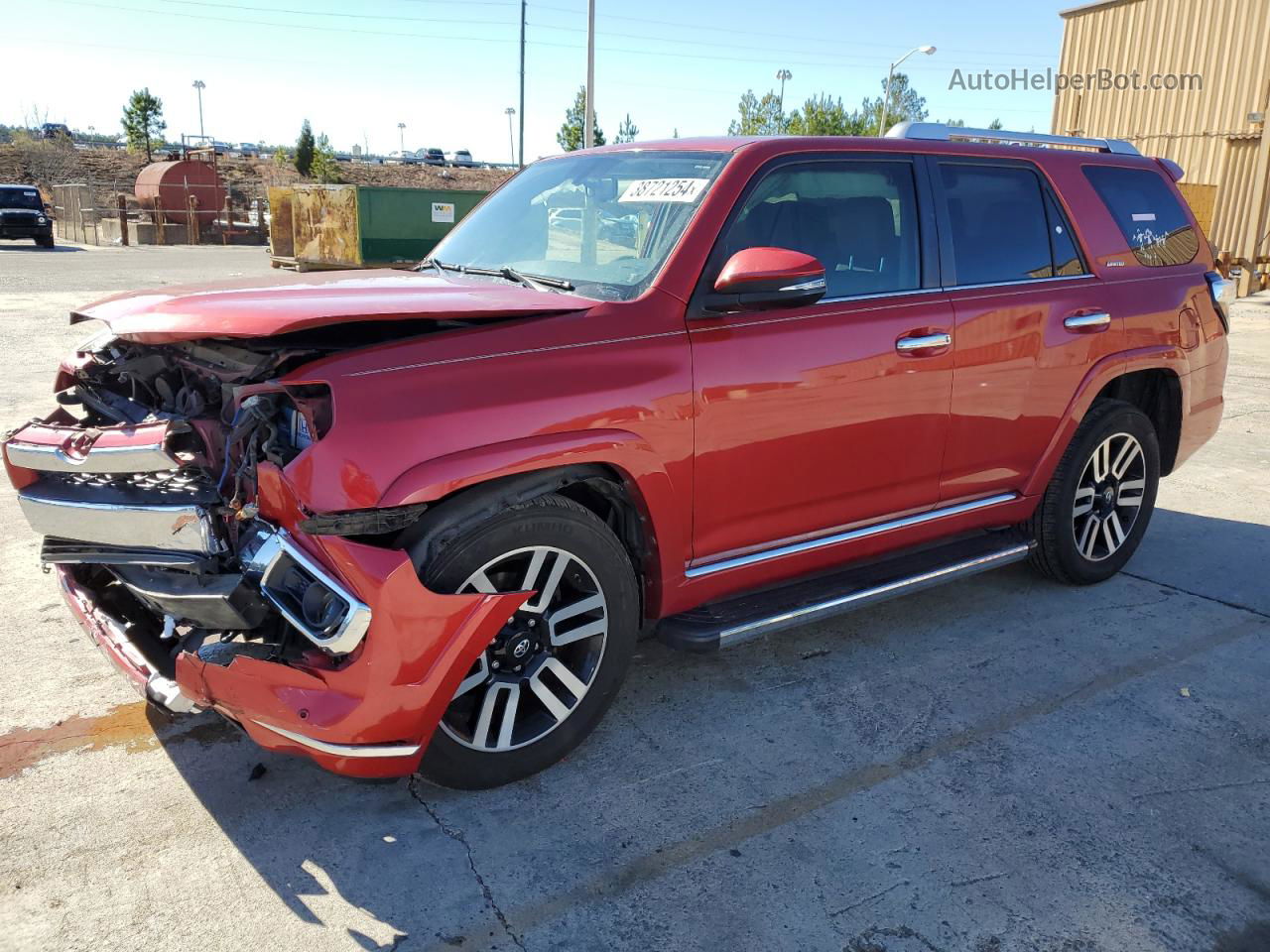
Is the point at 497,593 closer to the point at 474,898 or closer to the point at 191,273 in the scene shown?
the point at 474,898

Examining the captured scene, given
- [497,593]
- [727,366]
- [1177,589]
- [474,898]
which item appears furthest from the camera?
[1177,589]

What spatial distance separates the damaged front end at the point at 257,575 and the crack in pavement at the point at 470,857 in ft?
1.02

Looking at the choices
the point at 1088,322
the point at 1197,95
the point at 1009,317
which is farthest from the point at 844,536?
the point at 1197,95

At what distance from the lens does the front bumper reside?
260 cm

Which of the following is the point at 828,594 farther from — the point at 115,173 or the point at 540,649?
the point at 115,173

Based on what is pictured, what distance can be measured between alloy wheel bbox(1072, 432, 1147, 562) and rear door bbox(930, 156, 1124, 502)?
476mm

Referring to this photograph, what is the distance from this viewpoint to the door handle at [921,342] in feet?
12.4

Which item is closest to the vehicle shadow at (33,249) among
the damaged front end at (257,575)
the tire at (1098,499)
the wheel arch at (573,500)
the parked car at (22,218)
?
the parked car at (22,218)

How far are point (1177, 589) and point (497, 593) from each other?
3.75m


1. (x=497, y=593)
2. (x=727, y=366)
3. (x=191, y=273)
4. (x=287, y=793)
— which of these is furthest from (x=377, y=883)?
(x=191, y=273)

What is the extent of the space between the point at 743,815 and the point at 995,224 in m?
2.71

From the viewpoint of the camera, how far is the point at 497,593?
9.43 ft

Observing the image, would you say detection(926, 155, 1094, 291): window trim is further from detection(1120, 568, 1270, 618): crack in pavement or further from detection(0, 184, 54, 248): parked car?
detection(0, 184, 54, 248): parked car

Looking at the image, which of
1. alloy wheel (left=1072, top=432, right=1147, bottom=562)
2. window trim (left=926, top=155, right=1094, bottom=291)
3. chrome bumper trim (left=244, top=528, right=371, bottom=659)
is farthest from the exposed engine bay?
alloy wheel (left=1072, top=432, right=1147, bottom=562)
